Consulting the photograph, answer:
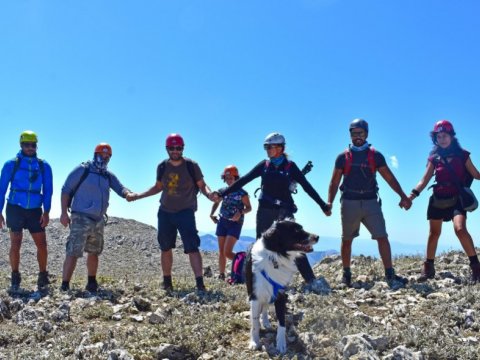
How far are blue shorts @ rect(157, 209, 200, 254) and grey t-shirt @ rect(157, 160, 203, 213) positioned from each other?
4.9 inches

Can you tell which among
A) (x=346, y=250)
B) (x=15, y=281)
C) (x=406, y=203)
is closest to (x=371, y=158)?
(x=406, y=203)

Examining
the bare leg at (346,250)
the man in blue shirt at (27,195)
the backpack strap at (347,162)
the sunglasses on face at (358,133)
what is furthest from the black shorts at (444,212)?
the man in blue shirt at (27,195)

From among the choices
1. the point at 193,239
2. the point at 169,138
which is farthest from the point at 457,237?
the point at 169,138

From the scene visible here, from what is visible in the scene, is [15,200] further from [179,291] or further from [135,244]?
[135,244]

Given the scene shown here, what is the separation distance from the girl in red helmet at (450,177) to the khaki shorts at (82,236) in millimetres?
6296

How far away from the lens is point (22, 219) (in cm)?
877

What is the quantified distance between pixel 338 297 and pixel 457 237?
8.39 feet

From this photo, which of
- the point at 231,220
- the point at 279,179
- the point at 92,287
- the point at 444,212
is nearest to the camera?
the point at 279,179

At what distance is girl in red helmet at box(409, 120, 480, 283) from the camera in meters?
7.96

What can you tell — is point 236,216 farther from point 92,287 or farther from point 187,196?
point 92,287

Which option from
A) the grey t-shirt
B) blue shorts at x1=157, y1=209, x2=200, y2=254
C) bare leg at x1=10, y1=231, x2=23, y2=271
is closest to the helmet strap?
the grey t-shirt

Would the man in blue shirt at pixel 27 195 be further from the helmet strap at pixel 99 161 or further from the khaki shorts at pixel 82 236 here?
the helmet strap at pixel 99 161

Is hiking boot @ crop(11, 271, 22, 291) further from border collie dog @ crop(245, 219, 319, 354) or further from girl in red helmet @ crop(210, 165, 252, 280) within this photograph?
border collie dog @ crop(245, 219, 319, 354)

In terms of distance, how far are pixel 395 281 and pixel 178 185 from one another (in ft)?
14.3
